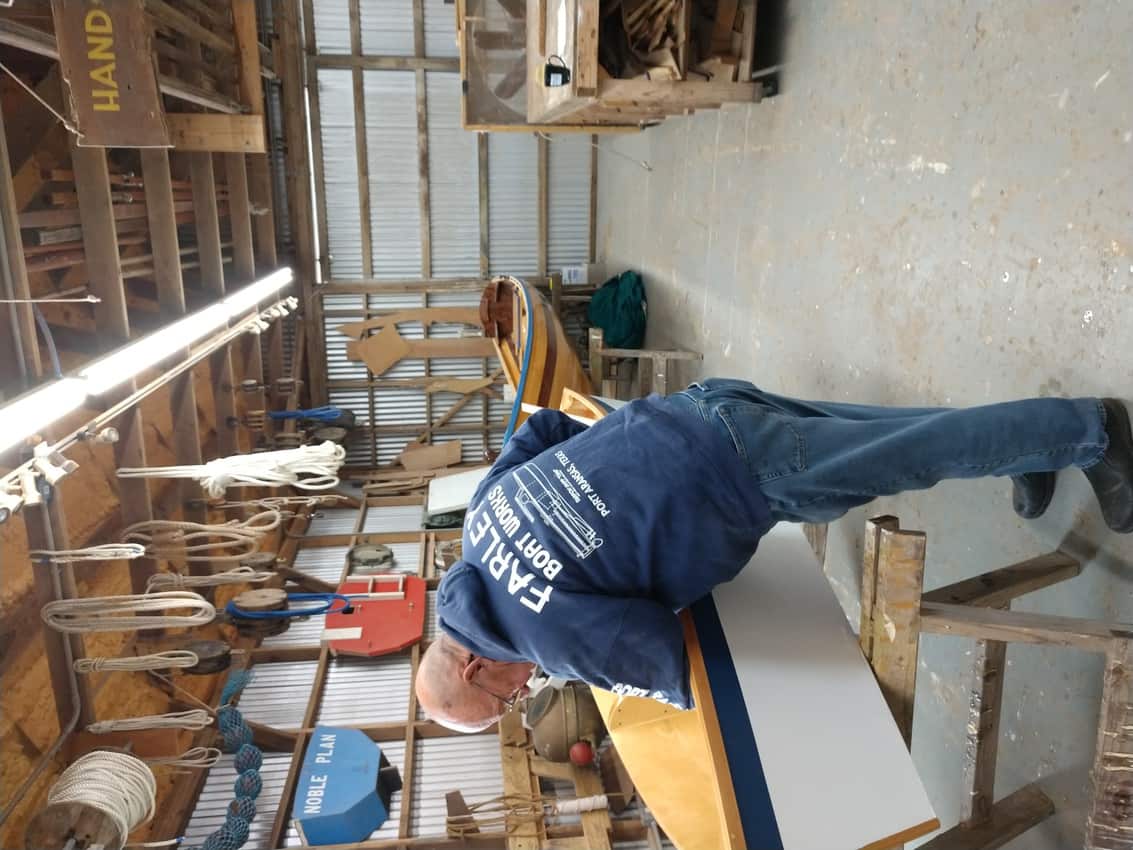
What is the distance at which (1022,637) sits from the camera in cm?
195

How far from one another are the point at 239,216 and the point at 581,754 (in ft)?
17.7

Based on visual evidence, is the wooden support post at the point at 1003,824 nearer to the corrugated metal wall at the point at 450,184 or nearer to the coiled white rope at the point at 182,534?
the coiled white rope at the point at 182,534

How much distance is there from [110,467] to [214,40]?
10.8ft

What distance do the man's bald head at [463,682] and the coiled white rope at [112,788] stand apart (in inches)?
72.8

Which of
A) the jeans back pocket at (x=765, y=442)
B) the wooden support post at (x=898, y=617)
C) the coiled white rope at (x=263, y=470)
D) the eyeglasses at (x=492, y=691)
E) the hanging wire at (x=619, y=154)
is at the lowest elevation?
the eyeglasses at (x=492, y=691)

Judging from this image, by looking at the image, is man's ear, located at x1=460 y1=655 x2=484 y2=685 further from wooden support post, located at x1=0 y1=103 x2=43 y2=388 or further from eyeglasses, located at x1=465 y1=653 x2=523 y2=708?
wooden support post, located at x1=0 y1=103 x2=43 y2=388

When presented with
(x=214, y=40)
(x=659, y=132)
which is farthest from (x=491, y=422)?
(x=214, y=40)

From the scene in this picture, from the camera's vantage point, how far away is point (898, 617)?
1832mm

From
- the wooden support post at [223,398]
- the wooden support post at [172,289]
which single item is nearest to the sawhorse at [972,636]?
the wooden support post at [172,289]

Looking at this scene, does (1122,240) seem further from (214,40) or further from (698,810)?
(214,40)

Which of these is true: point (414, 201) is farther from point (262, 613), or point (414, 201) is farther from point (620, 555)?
point (620, 555)

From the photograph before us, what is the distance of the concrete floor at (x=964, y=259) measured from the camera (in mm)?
2400

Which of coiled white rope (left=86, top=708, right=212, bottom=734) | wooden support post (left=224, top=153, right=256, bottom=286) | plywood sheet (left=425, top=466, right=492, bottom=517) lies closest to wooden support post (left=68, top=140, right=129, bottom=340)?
coiled white rope (left=86, top=708, right=212, bottom=734)

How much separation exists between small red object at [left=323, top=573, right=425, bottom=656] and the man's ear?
4226 millimetres
